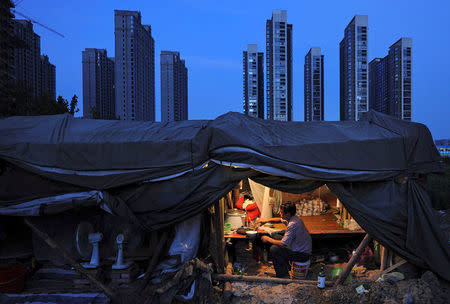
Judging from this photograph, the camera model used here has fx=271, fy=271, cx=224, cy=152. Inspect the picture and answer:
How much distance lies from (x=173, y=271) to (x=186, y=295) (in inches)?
19.4

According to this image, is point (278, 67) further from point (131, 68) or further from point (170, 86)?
point (170, 86)

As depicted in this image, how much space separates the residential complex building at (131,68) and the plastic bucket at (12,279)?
115 ft

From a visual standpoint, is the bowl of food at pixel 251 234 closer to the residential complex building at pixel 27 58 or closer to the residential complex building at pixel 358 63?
the residential complex building at pixel 358 63

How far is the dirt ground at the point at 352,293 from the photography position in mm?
3984

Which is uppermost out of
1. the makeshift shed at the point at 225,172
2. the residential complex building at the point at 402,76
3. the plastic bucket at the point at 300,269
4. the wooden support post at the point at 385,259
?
the residential complex building at the point at 402,76

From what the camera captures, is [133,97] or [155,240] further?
[133,97]

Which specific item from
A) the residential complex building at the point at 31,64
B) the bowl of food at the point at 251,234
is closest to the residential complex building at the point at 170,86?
the residential complex building at the point at 31,64

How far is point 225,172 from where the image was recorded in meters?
4.28

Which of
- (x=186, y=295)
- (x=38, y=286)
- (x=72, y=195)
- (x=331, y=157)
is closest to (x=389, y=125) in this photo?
(x=331, y=157)

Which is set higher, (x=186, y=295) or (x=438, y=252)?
(x=438, y=252)

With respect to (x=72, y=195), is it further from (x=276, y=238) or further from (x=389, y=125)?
(x=389, y=125)

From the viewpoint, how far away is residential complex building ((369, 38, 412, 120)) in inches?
1167

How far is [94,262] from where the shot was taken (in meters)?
4.59

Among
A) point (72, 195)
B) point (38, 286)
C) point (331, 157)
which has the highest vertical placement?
point (331, 157)
